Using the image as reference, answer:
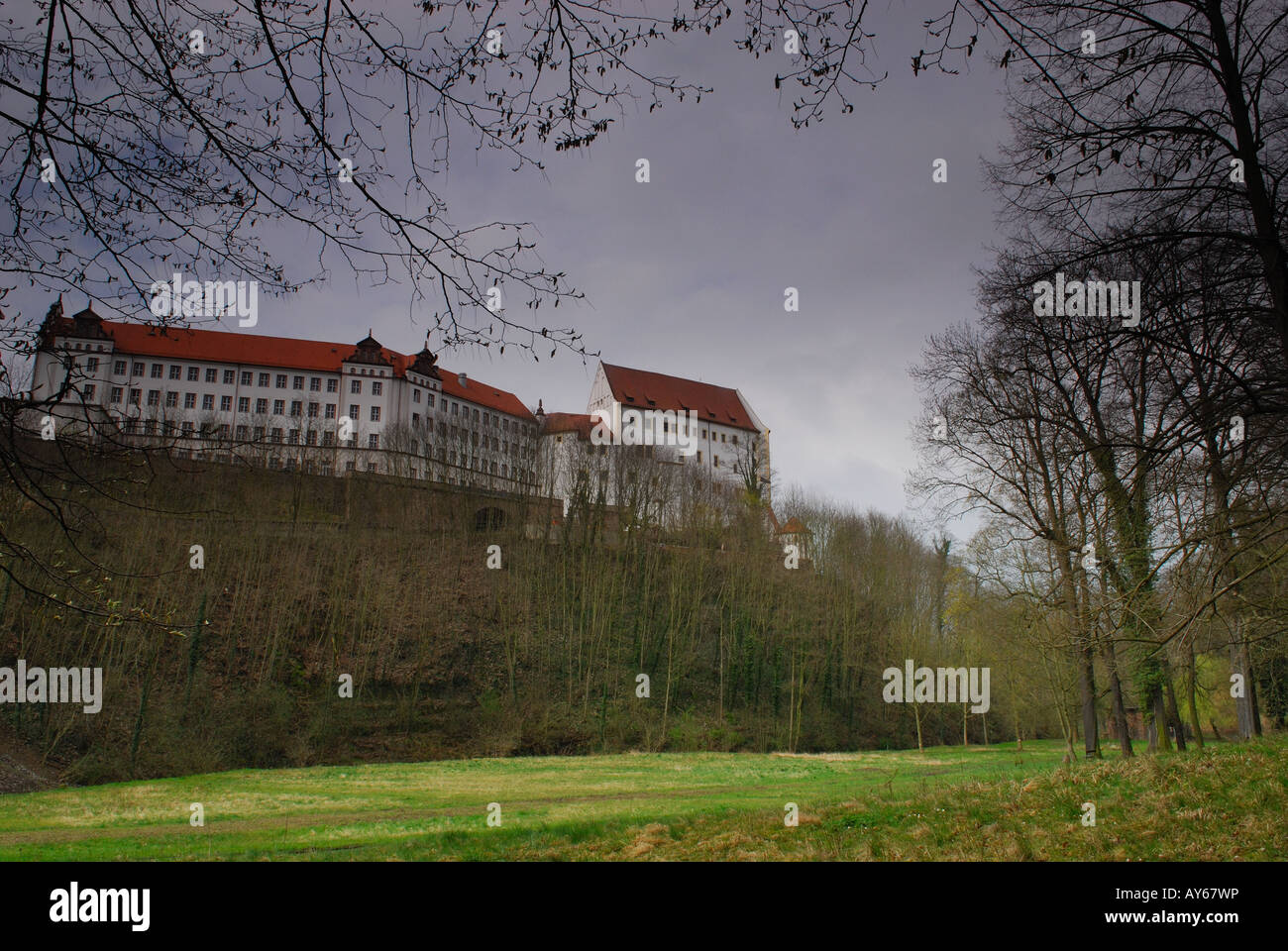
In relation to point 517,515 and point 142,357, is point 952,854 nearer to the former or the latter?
point 517,515

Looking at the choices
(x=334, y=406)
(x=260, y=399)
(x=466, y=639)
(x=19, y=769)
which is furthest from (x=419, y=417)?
(x=19, y=769)

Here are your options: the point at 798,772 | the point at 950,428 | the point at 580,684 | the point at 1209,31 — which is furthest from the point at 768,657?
the point at 1209,31

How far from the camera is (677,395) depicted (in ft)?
293

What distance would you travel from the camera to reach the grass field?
7.27 m

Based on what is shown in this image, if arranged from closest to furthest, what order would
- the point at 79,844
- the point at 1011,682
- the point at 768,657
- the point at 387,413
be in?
the point at 79,844, the point at 1011,682, the point at 768,657, the point at 387,413

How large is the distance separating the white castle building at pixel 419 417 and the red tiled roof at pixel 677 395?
16 cm

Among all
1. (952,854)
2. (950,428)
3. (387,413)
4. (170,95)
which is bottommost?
(952,854)

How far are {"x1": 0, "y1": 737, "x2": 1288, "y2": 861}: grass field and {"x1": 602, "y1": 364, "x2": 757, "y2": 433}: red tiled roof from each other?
65.9 meters

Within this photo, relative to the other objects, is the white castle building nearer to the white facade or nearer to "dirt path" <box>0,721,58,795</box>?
the white facade

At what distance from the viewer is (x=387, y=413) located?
7269cm

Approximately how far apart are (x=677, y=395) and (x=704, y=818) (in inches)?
3142

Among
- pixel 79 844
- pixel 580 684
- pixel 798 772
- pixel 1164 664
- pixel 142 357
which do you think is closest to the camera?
pixel 79 844

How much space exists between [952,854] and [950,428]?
636 inches

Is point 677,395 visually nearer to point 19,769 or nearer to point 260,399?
point 260,399
